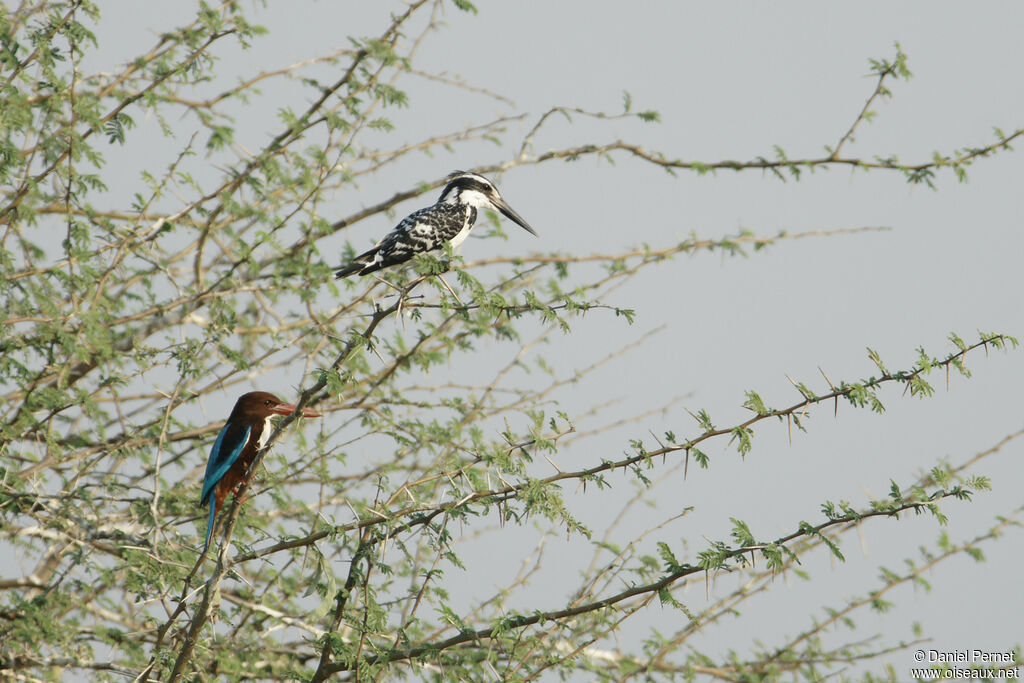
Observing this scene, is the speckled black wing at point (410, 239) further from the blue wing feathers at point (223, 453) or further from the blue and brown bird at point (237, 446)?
the blue wing feathers at point (223, 453)

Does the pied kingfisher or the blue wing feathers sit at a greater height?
the pied kingfisher

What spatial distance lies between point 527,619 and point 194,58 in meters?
2.46

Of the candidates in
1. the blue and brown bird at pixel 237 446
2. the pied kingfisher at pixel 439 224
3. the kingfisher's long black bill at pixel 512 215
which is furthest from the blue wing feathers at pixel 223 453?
the kingfisher's long black bill at pixel 512 215

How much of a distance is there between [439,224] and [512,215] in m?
1.03

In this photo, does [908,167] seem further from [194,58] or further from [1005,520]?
[194,58]

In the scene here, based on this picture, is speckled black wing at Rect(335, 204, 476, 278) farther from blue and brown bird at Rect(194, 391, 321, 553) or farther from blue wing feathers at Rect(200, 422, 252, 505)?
blue wing feathers at Rect(200, 422, 252, 505)

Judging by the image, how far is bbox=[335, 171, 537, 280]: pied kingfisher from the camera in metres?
4.66

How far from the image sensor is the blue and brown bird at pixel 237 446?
3.91 metres

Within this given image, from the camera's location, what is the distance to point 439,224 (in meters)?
4.95

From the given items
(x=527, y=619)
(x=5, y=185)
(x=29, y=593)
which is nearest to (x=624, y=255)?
(x=527, y=619)

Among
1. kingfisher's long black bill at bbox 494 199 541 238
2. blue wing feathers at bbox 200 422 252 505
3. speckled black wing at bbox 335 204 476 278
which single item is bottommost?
blue wing feathers at bbox 200 422 252 505

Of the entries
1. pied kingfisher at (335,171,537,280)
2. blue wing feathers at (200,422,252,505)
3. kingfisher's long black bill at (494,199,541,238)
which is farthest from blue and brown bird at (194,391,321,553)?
kingfisher's long black bill at (494,199,541,238)

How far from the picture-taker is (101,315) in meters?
3.63

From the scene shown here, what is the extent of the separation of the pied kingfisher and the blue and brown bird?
576 mm
